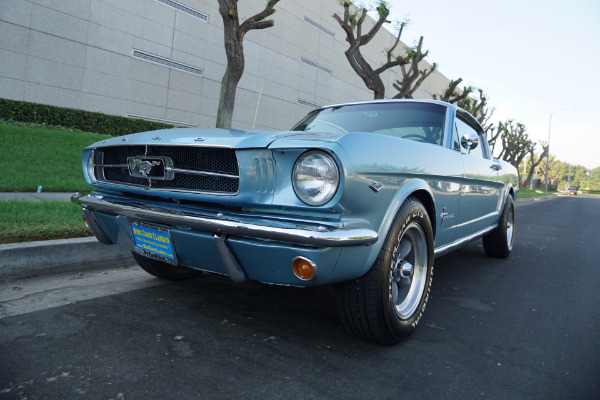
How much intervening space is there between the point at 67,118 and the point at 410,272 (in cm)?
1171

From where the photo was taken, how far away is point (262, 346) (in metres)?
2.13

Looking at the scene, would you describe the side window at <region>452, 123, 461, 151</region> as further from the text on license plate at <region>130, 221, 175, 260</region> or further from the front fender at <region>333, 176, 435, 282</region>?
the text on license plate at <region>130, 221, 175, 260</region>

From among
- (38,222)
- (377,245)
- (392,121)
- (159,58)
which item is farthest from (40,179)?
(159,58)

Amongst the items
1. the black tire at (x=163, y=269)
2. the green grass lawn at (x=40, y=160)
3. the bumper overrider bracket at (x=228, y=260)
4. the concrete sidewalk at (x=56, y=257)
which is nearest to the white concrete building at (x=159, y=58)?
the green grass lawn at (x=40, y=160)

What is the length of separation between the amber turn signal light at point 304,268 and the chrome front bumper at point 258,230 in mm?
83

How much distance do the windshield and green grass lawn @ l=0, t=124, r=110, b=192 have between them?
4.90 meters

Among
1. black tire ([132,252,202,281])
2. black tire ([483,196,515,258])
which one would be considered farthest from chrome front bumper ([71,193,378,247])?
black tire ([483,196,515,258])

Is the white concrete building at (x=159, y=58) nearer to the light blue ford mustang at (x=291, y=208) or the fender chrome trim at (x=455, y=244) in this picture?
the light blue ford mustang at (x=291, y=208)

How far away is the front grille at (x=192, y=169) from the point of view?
6.70 feet

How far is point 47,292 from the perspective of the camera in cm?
275

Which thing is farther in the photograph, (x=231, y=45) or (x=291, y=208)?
(x=231, y=45)

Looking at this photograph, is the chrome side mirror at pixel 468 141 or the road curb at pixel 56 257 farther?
the chrome side mirror at pixel 468 141

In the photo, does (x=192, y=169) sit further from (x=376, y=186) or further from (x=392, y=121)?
(x=392, y=121)

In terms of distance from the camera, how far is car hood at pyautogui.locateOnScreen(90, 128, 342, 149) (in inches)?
76.3
